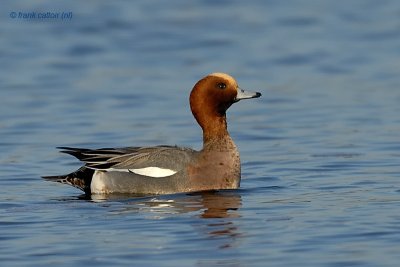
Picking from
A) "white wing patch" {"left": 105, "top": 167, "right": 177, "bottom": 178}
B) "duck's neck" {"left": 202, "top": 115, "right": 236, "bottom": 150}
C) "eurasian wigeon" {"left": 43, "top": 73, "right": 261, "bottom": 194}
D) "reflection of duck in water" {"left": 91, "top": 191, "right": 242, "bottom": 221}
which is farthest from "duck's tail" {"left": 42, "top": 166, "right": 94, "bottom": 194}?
"duck's neck" {"left": 202, "top": 115, "right": 236, "bottom": 150}

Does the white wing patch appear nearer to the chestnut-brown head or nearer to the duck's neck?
the duck's neck

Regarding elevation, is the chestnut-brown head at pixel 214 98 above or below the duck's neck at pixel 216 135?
above

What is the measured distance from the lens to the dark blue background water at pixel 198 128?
8.54 meters

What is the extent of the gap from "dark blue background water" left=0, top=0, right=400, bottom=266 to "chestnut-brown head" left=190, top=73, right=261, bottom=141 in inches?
24.2

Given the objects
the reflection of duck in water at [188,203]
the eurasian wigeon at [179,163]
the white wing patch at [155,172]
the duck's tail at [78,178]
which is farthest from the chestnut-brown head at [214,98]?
the duck's tail at [78,178]

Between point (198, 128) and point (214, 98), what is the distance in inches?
120

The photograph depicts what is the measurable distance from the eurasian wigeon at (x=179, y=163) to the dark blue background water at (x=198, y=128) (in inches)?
6.5

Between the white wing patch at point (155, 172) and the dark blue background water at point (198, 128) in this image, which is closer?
the dark blue background water at point (198, 128)

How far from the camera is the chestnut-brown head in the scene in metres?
10.8

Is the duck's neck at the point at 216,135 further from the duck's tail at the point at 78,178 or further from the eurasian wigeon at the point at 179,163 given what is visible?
the duck's tail at the point at 78,178

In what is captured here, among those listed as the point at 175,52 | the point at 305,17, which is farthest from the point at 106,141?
the point at 305,17

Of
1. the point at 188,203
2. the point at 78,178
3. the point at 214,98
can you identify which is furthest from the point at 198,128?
the point at 188,203

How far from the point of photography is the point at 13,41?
20.4 metres

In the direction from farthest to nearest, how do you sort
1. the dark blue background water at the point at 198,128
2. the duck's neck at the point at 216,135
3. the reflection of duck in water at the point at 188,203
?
the duck's neck at the point at 216,135 → the reflection of duck in water at the point at 188,203 → the dark blue background water at the point at 198,128
